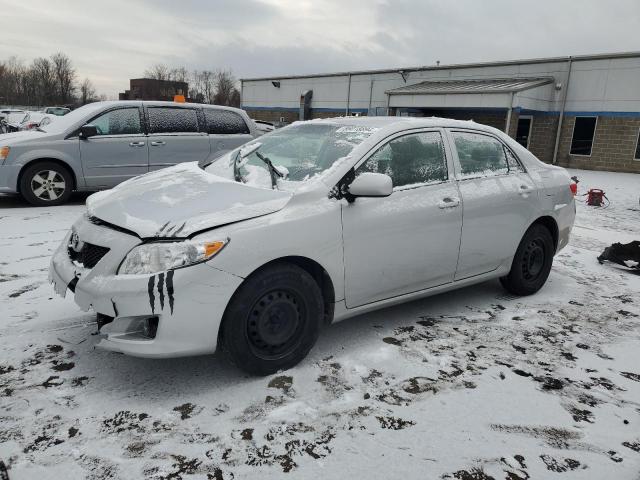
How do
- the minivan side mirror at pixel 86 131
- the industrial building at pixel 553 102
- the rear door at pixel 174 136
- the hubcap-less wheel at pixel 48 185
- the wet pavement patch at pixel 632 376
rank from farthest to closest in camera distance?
the industrial building at pixel 553 102 < the rear door at pixel 174 136 < the minivan side mirror at pixel 86 131 < the hubcap-less wheel at pixel 48 185 < the wet pavement patch at pixel 632 376

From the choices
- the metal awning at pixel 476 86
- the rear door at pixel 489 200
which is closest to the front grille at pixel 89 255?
the rear door at pixel 489 200

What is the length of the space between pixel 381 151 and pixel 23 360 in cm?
272

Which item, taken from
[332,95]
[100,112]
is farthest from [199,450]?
[332,95]

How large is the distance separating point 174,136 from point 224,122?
41.4 inches

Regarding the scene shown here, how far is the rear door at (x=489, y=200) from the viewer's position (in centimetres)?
411

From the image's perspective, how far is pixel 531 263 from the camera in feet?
15.8

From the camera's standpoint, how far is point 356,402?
2932 mm

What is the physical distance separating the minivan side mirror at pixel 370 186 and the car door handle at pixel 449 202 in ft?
2.43

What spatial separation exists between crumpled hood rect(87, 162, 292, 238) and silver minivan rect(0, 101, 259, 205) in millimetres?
4786

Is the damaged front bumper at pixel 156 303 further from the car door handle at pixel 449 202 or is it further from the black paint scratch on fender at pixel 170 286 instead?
the car door handle at pixel 449 202

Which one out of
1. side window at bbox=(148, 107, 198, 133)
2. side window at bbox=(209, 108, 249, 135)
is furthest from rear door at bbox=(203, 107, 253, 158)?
side window at bbox=(148, 107, 198, 133)

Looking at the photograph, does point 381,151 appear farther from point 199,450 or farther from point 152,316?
point 199,450

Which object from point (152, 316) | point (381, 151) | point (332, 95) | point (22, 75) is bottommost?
point (152, 316)

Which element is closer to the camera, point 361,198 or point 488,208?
point 361,198
